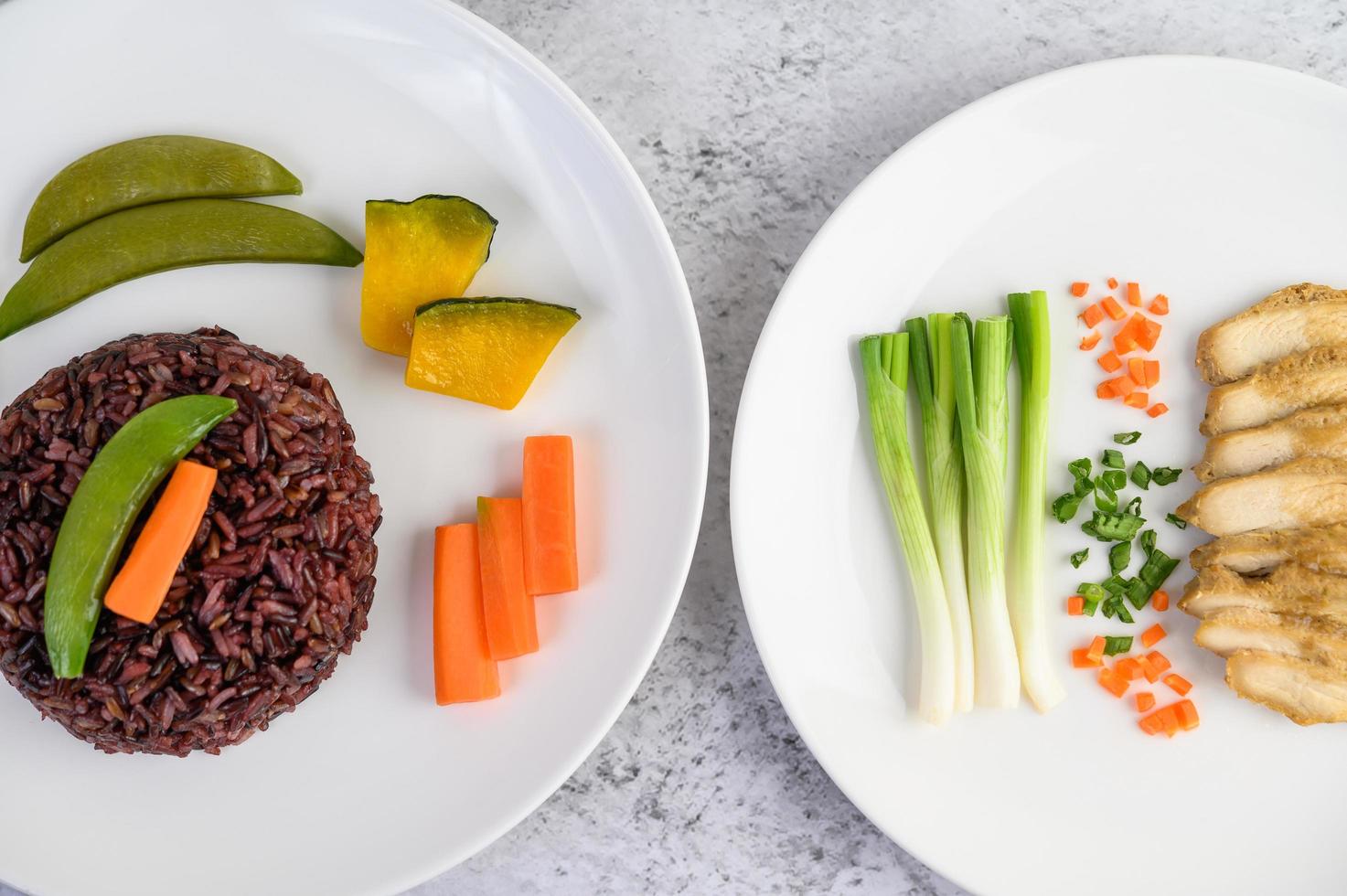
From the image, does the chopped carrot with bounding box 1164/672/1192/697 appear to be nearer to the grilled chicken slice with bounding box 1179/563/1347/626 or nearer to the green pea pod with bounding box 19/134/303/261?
the grilled chicken slice with bounding box 1179/563/1347/626

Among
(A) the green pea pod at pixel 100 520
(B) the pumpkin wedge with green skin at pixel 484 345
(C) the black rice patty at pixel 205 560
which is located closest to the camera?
(A) the green pea pod at pixel 100 520

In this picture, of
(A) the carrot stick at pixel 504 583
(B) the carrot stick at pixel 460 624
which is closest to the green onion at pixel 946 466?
(A) the carrot stick at pixel 504 583

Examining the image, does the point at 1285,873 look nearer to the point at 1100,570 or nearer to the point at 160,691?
the point at 1100,570

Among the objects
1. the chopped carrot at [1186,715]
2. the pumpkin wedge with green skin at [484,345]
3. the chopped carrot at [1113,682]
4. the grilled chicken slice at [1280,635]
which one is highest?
the pumpkin wedge with green skin at [484,345]

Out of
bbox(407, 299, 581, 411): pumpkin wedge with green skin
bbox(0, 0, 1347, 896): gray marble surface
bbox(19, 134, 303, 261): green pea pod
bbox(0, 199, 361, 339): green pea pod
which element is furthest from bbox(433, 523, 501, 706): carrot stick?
bbox(19, 134, 303, 261): green pea pod

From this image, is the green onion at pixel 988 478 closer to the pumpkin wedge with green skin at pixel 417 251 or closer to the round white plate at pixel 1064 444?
the round white plate at pixel 1064 444
